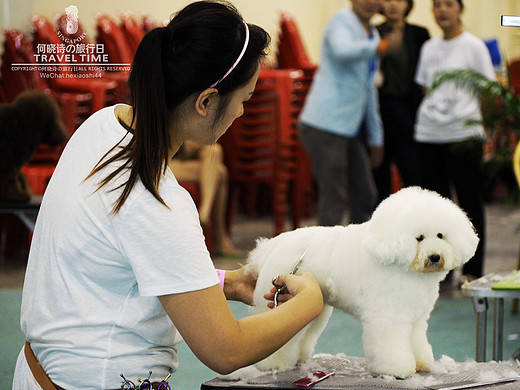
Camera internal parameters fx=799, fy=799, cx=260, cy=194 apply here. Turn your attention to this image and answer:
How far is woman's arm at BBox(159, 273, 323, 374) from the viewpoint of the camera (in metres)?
1.02

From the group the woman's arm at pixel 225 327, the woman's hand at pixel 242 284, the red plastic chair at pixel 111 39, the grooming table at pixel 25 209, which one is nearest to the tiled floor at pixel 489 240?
the grooming table at pixel 25 209

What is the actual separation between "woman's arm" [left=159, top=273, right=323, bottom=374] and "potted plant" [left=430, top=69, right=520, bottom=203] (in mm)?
1933

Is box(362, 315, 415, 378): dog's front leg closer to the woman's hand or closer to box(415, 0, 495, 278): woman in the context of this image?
the woman's hand

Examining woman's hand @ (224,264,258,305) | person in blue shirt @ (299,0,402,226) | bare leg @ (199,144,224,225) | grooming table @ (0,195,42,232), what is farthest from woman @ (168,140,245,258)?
woman's hand @ (224,264,258,305)

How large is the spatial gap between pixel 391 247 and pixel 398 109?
230 centimetres

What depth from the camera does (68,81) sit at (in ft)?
6.22

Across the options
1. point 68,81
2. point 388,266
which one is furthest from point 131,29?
point 388,266

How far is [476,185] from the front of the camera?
3389mm

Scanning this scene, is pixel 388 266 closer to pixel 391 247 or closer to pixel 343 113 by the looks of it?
pixel 391 247

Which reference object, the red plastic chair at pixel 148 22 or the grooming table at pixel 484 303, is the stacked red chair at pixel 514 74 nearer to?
the grooming table at pixel 484 303

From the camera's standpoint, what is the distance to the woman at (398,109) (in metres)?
3.05

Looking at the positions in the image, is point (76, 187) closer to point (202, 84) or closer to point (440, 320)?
point (202, 84)

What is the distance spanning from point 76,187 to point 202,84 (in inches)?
8.6

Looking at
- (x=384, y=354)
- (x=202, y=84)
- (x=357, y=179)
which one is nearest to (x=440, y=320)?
(x=357, y=179)
